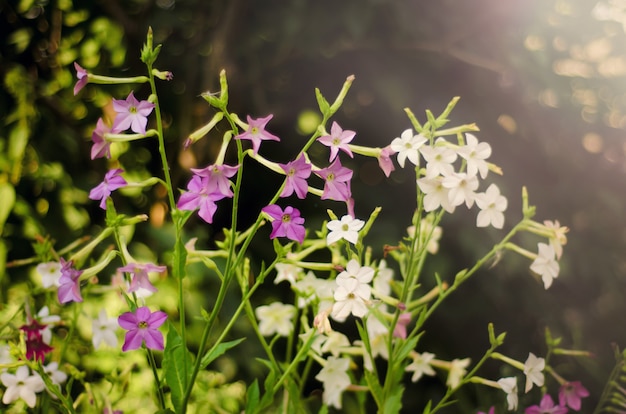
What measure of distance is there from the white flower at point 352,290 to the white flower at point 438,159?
0.12 m

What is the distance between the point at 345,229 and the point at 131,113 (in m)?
0.24

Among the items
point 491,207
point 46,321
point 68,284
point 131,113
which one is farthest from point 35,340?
point 491,207

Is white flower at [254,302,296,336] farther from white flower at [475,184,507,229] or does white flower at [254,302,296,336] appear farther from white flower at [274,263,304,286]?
white flower at [475,184,507,229]

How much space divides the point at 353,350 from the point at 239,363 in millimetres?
738

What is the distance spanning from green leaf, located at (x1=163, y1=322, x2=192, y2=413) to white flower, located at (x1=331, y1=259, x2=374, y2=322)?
0.52 feet

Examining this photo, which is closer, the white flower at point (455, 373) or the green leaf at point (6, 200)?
the white flower at point (455, 373)

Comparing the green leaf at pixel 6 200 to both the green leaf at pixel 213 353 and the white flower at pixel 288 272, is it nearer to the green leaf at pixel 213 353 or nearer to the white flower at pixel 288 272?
the white flower at pixel 288 272

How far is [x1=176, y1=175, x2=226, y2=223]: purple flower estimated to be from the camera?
2.11 ft

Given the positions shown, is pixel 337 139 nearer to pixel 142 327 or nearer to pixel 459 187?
pixel 459 187

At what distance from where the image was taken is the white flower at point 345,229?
67 cm

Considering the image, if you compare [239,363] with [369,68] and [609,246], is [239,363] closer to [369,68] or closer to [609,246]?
[369,68]

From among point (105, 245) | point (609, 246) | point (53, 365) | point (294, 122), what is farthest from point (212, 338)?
point (609, 246)

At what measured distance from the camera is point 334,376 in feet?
2.93

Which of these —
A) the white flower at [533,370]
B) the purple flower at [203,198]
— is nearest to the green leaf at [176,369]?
the purple flower at [203,198]
